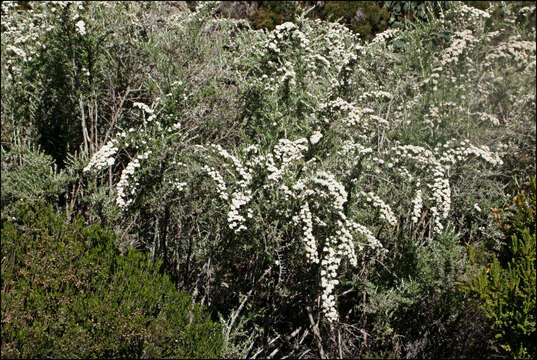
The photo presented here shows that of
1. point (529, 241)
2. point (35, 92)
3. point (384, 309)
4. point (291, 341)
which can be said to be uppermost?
point (35, 92)

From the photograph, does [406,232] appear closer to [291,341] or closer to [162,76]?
[291,341]

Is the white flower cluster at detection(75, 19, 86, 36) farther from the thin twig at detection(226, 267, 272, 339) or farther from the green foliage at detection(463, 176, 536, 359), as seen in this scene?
the green foliage at detection(463, 176, 536, 359)

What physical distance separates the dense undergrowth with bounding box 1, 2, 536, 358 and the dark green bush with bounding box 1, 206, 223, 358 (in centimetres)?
2

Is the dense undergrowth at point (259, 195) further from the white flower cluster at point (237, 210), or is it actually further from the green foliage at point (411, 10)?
the green foliage at point (411, 10)

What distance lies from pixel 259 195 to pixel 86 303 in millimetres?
1268

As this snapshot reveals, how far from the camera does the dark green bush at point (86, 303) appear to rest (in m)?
2.67

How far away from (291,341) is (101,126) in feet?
7.91

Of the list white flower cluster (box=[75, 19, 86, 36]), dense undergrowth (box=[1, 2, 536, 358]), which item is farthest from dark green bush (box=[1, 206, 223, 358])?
white flower cluster (box=[75, 19, 86, 36])

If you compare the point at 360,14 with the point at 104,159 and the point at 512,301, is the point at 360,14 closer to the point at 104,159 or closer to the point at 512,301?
the point at 512,301

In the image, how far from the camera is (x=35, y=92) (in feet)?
14.2

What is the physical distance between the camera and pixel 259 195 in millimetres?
3531

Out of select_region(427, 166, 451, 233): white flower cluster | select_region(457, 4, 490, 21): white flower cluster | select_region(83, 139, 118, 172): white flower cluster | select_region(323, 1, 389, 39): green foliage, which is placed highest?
select_region(457, 4, 490, 21): white flower cluster

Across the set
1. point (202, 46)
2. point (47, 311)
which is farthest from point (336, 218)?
point (202, 46)

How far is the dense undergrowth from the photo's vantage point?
10.7 feet
